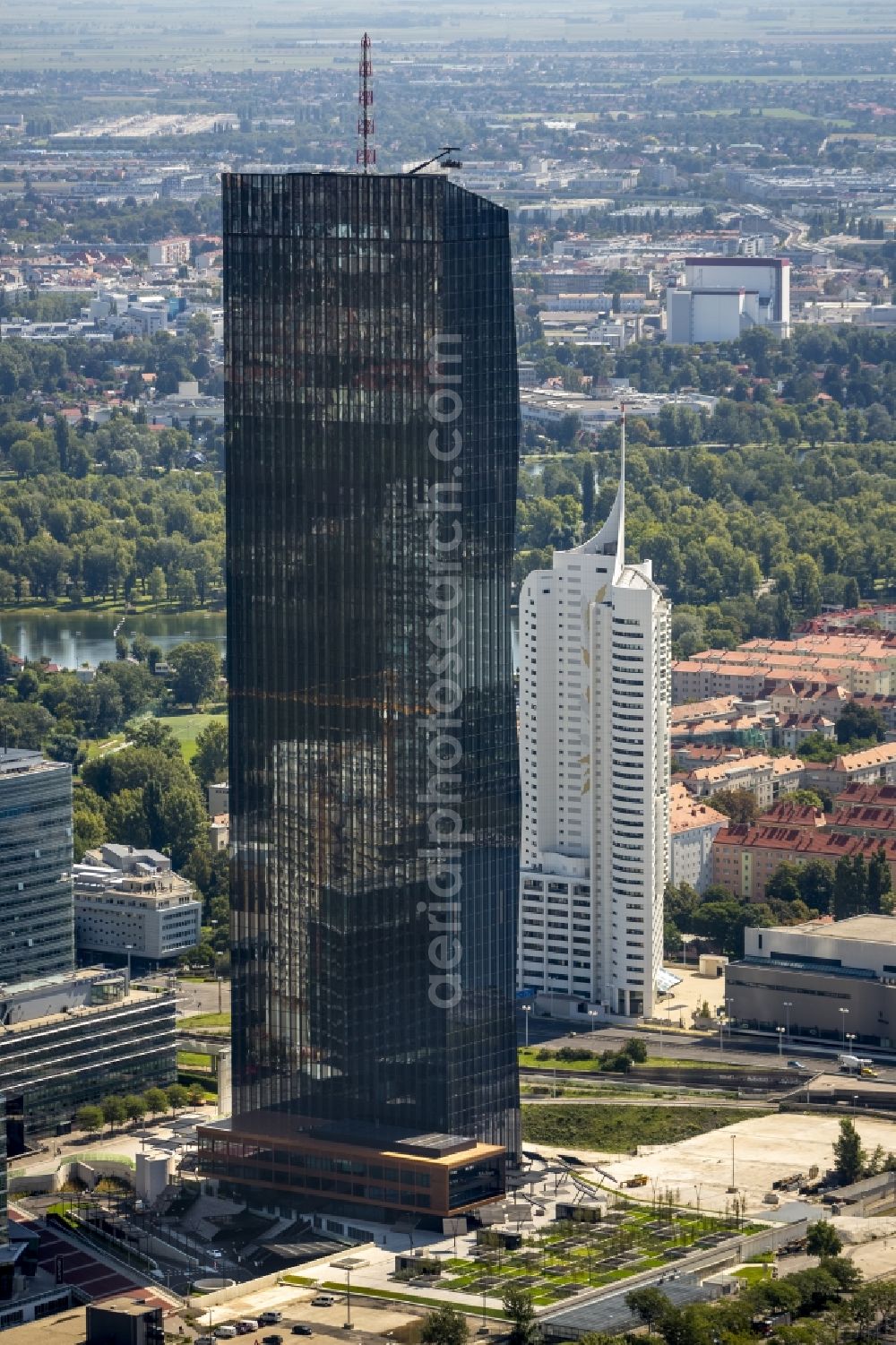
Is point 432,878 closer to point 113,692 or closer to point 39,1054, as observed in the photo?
point 39,1054

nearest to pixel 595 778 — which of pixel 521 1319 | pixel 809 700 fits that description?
pixel 521 1319

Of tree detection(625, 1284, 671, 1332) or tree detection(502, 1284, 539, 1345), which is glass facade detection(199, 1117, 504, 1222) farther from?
tree detection(625, 1284, 671, 1332)

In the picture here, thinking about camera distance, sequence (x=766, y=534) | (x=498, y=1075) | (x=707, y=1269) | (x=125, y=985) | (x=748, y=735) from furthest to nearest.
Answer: (x=766, y=534), (x=748, y=735), (x=125, y=985), (x=498, y=1075), (x=707, y=1269)

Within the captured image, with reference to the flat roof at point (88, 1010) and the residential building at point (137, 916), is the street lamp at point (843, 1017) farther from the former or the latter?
the residential building at point (137, 916)

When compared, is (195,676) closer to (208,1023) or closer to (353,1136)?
(208,1023)

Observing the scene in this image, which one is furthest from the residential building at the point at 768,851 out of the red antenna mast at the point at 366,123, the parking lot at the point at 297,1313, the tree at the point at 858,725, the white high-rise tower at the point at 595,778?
the parking lot at the point at 297,1313

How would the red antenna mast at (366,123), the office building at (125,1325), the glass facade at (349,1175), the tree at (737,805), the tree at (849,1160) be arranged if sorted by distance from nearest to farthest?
the office building at (125,1325) → the glass facade at (349,1175) → the red antenna mast at (366,123) → the tree at (849,1160) → the tree at (737,805)

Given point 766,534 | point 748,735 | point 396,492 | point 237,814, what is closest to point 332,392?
point 396,492

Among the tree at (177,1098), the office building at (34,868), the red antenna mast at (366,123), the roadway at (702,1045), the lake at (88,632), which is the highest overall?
the red antenna mast at (366,123)
